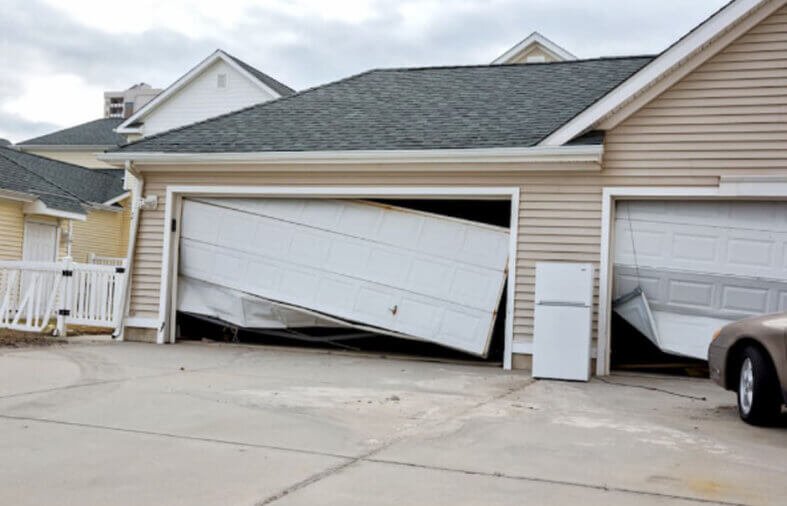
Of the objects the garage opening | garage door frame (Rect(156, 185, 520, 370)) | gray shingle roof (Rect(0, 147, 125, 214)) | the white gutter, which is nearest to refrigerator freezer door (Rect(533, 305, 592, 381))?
garage door frame (Rect(156, 185, 520, 370))

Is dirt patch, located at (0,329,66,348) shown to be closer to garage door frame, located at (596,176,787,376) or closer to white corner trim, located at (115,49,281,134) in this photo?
garage door frame, located at (596,176,787,376)

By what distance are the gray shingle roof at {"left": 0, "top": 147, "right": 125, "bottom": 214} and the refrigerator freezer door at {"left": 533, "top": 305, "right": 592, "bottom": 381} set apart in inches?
537

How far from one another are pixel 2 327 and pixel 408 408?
909 cm

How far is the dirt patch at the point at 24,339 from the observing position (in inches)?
424

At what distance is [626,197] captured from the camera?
9930 millimetres

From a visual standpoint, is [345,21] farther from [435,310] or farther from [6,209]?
[435,310]

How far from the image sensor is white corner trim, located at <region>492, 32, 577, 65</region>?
20047mm

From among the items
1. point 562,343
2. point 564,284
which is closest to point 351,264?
point 564,284

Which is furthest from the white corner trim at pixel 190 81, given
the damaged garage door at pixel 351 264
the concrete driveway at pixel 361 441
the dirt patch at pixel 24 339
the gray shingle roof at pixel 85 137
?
the concrete driveway at pixel 361 441

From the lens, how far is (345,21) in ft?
73.4

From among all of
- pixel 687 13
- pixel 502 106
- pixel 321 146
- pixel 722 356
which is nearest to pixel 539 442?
pixel 722 356

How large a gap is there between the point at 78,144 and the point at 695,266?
32.9 meters

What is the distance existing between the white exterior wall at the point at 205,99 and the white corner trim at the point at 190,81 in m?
0.14

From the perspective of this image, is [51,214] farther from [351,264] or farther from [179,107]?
[351,264]
